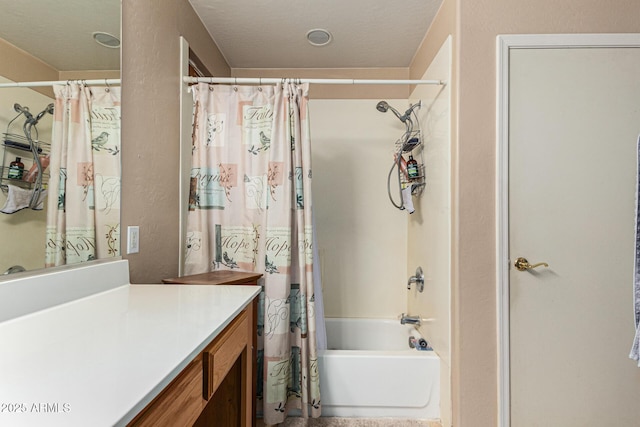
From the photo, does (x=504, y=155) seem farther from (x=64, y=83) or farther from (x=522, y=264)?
(x=64, y=83)

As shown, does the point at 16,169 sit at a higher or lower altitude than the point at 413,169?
lower

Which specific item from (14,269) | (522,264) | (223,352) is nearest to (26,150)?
(14,269)

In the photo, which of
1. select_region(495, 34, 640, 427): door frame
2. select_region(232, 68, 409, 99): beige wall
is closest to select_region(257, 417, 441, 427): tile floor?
select_region(495, 34, 640, 427): door frame

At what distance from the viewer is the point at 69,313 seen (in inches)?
33.9

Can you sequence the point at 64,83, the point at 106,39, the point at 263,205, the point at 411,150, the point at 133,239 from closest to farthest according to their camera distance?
the point at 64,83 < the point at 106,39 < the point at 133,239 < the point at 263,205 < the point at 411,150

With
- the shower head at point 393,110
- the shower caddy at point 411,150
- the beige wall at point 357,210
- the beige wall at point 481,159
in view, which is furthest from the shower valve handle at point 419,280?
the shower head at point 393,110

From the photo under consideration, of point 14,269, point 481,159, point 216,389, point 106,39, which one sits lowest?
point 216,389

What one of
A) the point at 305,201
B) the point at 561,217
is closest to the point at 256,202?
the point at 305,201

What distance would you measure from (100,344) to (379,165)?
7.21 ft

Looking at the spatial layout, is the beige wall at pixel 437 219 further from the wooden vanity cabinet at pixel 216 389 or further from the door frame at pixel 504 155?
the wooden vanity cabinet at pixel 216 389

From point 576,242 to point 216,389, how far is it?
5.52 ft

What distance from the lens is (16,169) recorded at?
2.59 ft

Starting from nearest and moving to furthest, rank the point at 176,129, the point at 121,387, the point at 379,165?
1. the point at 121,387
2. the point at 176,129
3. the point at 379,165

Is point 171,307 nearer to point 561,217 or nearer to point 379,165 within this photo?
point 561,217
